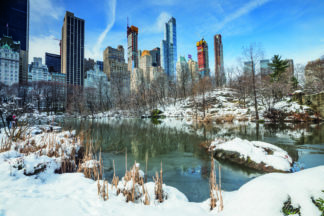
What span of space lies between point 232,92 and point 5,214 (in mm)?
46792

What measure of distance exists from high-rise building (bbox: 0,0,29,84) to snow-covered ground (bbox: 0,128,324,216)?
163 metres

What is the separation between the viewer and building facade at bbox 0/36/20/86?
86.4 m

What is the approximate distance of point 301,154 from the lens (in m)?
7.20

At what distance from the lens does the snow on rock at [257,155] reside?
5.61 m

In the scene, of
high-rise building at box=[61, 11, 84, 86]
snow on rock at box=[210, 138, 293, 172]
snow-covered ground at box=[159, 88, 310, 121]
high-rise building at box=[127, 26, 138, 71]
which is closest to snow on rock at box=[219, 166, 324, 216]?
snow on rock at box=[210, 138, 293, 172]

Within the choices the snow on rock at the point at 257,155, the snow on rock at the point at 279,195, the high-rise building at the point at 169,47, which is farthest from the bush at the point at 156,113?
the high-rise building at the point at 169,47

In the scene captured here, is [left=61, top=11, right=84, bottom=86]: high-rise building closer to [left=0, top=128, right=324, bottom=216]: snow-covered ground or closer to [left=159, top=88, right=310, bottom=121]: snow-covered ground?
[left=159, top=88, right=310, bottom=121]: snow-covered ground

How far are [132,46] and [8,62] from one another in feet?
348

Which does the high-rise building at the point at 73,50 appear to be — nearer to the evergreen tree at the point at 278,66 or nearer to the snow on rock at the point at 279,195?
the evergreen tree at the point at 278,66

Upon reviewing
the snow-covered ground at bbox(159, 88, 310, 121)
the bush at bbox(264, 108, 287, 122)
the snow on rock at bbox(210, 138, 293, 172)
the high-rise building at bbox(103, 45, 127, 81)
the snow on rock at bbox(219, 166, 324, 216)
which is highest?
the high-rise building at bbox(103, 45, 127, 81)

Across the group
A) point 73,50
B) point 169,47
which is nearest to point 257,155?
point 73,50

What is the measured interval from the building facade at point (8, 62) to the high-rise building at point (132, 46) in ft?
308

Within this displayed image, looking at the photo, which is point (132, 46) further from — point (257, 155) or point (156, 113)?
point (257, 155)

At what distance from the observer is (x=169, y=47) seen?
186375 millimetres
